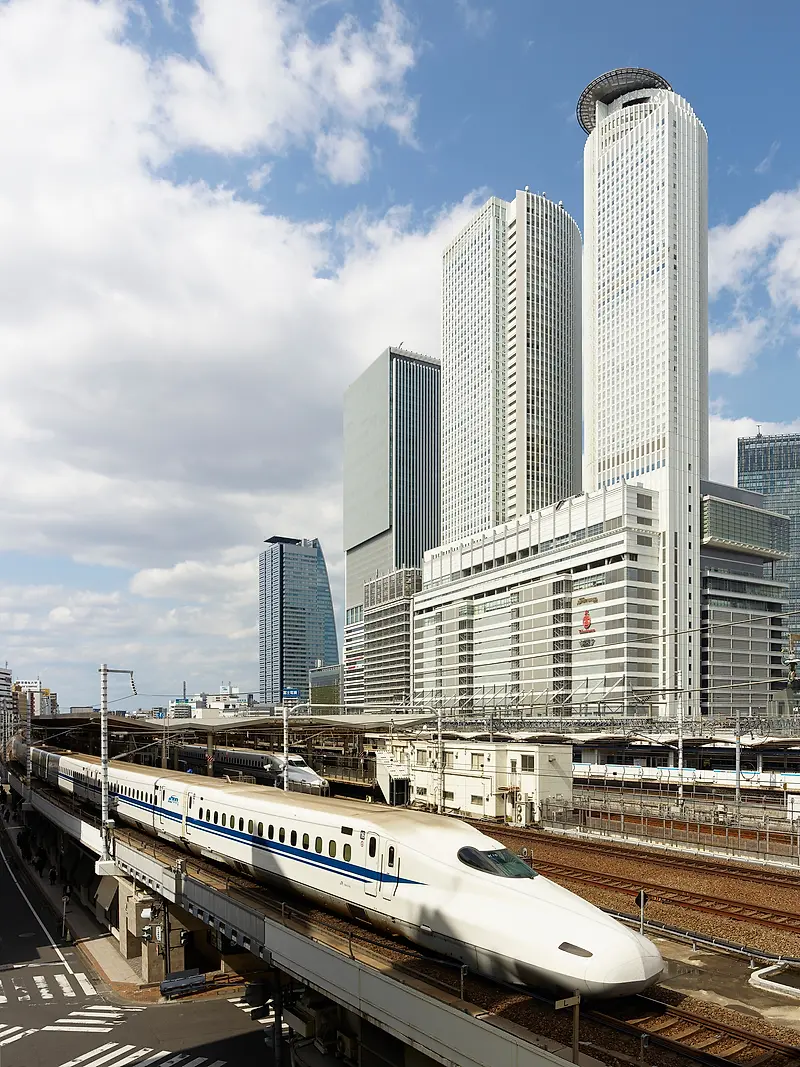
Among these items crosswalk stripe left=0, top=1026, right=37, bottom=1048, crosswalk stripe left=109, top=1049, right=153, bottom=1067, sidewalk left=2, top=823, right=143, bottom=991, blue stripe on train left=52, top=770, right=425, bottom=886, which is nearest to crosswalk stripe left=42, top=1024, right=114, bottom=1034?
crosswalk stripe left=0, top=1026, right=37, bottom=1048

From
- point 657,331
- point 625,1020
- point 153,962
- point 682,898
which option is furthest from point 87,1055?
point 657,331

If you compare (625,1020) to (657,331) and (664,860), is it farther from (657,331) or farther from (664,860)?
(657,331)

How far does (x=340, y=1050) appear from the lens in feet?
73.7

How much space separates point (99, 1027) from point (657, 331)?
14439 centimetres

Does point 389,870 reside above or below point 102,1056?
above

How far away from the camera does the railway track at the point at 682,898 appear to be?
26141 millimetres

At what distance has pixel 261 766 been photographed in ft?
290

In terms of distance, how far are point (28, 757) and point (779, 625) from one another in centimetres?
13243

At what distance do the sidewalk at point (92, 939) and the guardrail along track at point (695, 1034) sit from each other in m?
31.6

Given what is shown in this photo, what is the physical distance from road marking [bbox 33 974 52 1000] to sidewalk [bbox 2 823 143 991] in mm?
2760

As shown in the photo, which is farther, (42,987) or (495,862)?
(42,987)

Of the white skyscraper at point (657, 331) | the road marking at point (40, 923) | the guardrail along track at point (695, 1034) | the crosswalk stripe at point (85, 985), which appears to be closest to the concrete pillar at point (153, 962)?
the crosswalk stripe at point (85, 985)

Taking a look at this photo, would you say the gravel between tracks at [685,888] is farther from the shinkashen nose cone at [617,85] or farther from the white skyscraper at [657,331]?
the shinkashen nose cone at [617,85]

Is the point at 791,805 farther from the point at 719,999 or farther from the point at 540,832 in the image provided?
the point at 719,999
